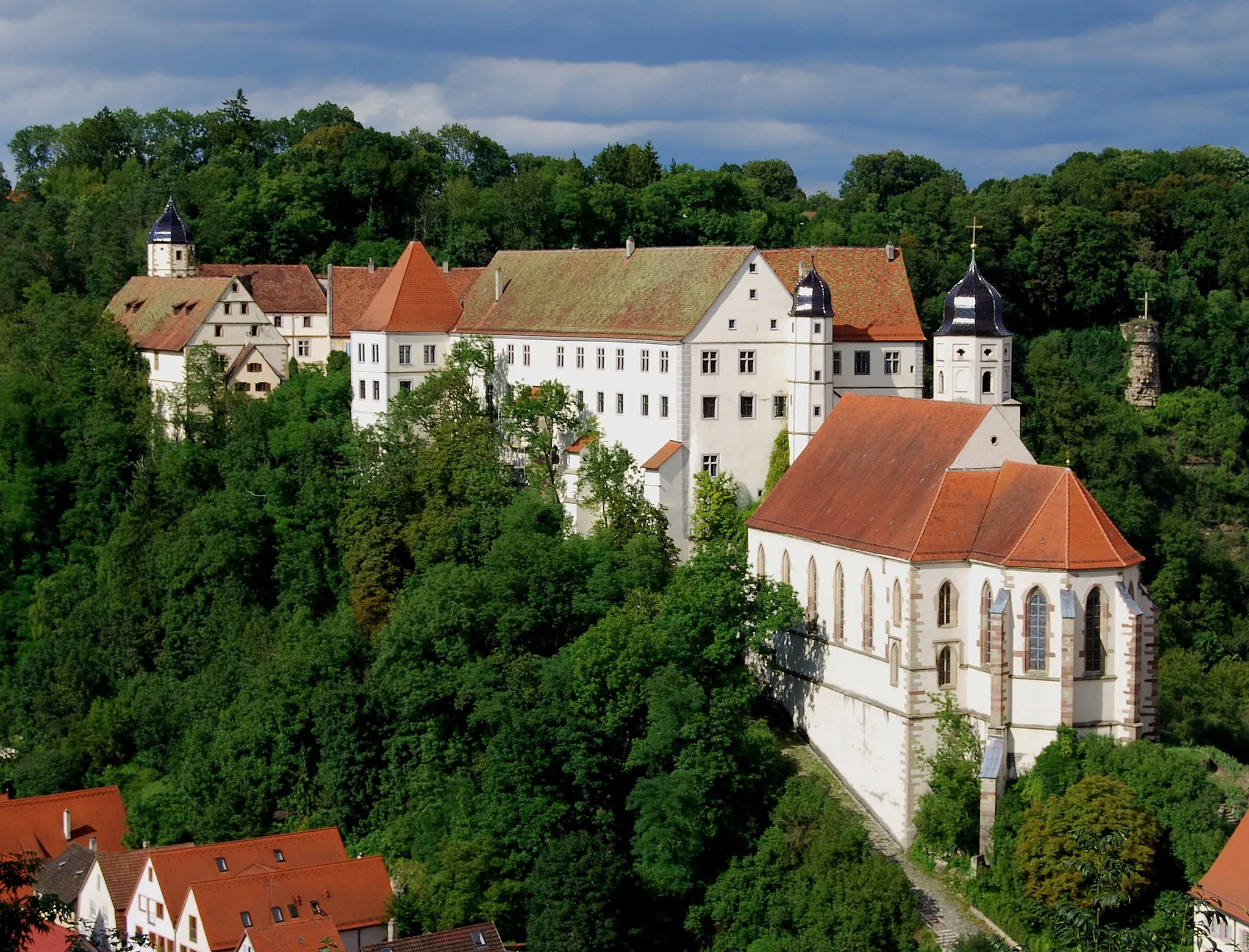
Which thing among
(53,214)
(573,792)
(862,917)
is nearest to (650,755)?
(573,792)

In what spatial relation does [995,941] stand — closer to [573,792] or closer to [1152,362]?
[573,792]

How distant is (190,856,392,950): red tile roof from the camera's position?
44000mm

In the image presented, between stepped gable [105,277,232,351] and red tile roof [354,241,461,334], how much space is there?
1032 cm

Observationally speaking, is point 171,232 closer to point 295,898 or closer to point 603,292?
point 603,292

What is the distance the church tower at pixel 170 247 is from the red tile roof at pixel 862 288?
35.7 meters

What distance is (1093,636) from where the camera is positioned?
41.4 meters

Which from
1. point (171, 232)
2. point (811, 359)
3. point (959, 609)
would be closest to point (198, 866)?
point (959, 609)

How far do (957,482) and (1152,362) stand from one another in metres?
41.8

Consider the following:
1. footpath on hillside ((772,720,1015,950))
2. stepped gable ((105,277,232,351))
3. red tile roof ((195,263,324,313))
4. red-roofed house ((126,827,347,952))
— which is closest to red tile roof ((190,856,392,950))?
red-roofed house ((126,827,347,952))

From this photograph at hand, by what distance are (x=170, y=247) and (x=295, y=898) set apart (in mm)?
46164

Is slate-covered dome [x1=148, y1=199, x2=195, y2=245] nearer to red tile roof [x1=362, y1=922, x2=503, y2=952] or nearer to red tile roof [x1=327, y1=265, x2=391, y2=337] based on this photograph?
red tile roof [x1=327, y1=265, x2=391, y2=337]

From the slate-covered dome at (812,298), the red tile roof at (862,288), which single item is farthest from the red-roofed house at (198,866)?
the red tile roof at (862,288)

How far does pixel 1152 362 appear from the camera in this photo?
269 feet

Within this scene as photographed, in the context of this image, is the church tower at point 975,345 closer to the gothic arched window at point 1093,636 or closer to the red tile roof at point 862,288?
the red tile roof at point 862,288
